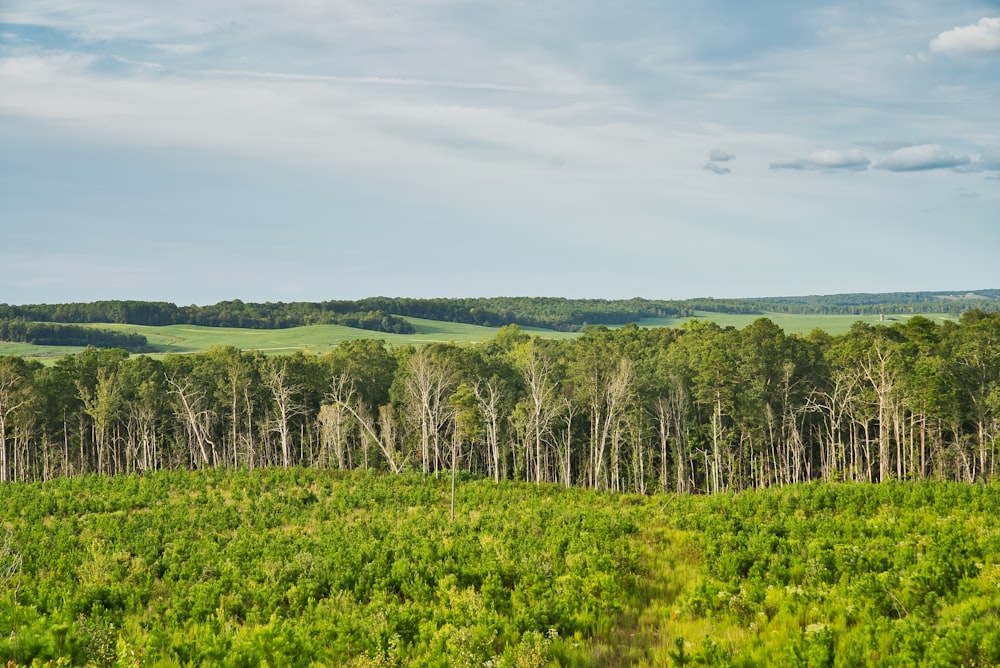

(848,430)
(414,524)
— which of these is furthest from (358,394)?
(848,430)

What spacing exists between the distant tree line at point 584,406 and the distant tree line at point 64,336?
7853 centimetres

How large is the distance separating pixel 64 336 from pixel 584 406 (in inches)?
5288

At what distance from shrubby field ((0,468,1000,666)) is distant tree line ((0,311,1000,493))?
2093cm

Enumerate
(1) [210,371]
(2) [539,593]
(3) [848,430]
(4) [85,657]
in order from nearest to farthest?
(4) [85,657] < (2) [539,593] < (3) [848,430] < (1) [210,371]

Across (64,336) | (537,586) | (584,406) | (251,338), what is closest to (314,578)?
(537,586)

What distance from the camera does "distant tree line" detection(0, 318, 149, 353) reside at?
486 feet

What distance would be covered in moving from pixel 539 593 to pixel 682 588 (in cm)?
316

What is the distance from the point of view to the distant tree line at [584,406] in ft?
168

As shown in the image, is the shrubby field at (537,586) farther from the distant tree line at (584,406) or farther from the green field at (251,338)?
the green field at (251,338)

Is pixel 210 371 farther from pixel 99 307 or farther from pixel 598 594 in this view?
pixel 99 307

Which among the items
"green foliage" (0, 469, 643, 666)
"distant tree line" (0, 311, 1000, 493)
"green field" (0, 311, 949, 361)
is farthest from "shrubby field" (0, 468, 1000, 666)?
"green field" (0, 311, 949, 361)

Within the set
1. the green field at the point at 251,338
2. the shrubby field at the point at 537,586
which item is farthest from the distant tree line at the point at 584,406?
the green field at the point at 251,338

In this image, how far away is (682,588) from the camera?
1544cm

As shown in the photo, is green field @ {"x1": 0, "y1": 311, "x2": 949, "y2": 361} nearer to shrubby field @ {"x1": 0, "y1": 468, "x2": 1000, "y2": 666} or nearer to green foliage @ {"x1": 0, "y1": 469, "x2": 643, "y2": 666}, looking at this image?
green foliage @ {"x1": 0, "y1": 469, "x2": 643, "y2": 666}
